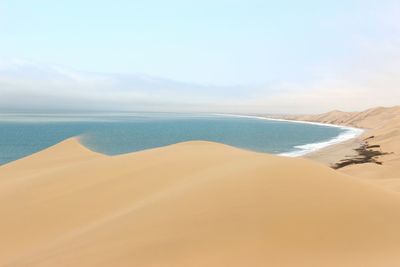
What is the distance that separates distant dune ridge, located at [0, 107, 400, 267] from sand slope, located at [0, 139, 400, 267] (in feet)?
0.08

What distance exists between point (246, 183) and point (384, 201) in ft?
12.0

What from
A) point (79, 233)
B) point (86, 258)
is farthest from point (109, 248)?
point (79, 233)

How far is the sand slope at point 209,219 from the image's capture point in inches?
290

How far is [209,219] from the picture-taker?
852 cm

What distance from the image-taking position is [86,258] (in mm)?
7375

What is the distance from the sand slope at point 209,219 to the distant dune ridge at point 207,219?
25 mm

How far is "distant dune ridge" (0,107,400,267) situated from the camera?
7371 millimetres

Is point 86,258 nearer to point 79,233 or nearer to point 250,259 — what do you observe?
point 79,233

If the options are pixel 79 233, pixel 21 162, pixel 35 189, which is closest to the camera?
pixel 79 233

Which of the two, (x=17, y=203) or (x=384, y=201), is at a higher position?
(x=384, y=201)

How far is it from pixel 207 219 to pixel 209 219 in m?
0.05

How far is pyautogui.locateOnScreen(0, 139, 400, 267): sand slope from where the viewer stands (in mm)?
7371

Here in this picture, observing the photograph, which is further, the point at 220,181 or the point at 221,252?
the point at 220,181

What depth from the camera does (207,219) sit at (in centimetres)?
852
